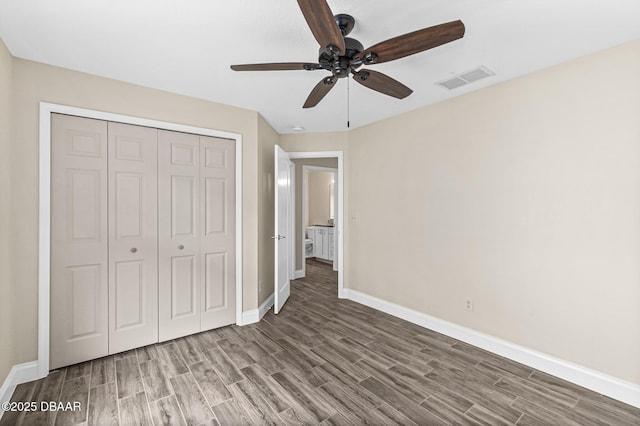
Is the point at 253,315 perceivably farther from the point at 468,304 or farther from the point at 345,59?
the point at 345,59

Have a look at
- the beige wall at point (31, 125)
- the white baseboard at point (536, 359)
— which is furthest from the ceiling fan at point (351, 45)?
the white baseboard at point (536, 359)

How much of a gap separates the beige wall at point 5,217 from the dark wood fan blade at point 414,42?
248cm

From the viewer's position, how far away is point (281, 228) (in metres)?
3.75

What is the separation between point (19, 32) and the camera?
1.93m

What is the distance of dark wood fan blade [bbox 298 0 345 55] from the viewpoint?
1217mm

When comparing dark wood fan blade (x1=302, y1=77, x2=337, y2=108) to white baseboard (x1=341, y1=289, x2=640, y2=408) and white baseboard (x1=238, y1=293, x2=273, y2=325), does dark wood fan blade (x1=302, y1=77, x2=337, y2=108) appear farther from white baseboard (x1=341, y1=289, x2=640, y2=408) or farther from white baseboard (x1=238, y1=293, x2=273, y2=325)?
white baseboard (x1=341, y1=289, x2=640, y2=408)

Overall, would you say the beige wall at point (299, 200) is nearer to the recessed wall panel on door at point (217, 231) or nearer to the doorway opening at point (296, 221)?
the doorway opening at point (296, 221)

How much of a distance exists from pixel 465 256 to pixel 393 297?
1.10m

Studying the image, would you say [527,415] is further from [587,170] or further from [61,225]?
[61,225]

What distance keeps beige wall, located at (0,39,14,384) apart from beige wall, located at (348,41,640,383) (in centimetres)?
352

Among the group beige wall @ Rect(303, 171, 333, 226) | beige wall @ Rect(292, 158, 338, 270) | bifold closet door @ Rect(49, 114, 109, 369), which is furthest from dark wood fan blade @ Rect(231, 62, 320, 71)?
beige wall @ Rect(303, 171, 333, 226)

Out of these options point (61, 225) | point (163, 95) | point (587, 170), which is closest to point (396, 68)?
point (587, 170)

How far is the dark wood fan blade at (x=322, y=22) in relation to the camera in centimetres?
122

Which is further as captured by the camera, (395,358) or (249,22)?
Answer: (395,358)
